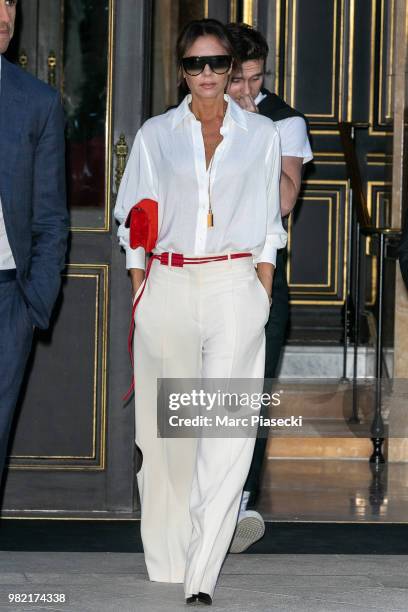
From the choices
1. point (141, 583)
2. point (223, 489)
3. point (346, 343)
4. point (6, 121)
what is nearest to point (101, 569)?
point (141, 583)

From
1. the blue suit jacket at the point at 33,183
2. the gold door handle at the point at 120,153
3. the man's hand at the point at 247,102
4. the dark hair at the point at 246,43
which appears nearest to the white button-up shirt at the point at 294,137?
the man's hand at the point at 247,102

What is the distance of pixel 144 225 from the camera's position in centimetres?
434

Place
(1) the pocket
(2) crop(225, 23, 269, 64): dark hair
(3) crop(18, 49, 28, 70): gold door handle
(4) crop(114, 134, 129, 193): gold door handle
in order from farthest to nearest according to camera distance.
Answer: (3) crop(18, 49, 28, 70): gold door handle
(4) crop(114, 134, 129, 193): gold door handle
(2) crop(225, 23, 269, 64): dark hair
(1) the pocket

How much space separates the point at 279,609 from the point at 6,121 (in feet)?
5.68

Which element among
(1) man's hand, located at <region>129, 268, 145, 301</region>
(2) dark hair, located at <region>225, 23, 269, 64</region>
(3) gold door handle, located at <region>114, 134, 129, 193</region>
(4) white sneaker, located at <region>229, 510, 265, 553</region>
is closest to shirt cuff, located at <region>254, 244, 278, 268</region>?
(1) man's hand, located at <region>129, 268, 145, 301</region>

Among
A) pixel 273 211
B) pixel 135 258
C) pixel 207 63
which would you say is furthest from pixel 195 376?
pixel 207 63

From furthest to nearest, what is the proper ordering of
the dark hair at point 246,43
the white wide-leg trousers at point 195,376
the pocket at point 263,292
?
the dark hair at point 246,43, the pocket at point 263,292, the white wide-leg trousers at point 195,376

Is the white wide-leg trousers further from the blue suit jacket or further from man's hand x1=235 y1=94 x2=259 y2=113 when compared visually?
man's hand x1=235 y1=94 x2=259 y2=113

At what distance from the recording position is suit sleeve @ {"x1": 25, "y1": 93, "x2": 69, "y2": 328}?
4105 millimetres

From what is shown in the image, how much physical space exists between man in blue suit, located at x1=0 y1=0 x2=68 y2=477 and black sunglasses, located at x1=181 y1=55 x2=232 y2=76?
0.45 meters

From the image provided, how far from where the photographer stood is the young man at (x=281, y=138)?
16.3 ft

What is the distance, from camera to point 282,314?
5.27 meters

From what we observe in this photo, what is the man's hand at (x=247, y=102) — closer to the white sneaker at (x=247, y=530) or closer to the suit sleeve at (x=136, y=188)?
the suit sleeve at (x=136, y=188)

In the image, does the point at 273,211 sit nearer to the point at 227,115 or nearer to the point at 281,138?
the point at 227,115
